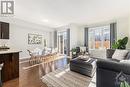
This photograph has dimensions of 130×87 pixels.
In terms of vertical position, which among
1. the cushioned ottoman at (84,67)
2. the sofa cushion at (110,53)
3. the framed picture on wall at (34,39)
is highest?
the framed picture on wall at (34,39)

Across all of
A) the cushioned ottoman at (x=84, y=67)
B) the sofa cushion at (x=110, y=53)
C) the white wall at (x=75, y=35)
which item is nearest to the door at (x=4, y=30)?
the cushioned ottoman at (x=84, y=67)

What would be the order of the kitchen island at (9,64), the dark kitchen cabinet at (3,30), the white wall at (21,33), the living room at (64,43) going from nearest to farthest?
the living room at (64,43), the kitchen island at (9,64), the dark kitchen cabinet at (3,30), the white wall at (21,33)

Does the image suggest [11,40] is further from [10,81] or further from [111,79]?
[111,79]

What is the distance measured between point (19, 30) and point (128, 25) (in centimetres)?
675

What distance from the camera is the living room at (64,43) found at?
9.81ft

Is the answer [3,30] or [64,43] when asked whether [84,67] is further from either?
[64,43]

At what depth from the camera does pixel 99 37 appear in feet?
24.6

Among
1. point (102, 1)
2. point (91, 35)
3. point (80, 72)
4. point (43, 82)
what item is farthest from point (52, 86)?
point (91, 35)

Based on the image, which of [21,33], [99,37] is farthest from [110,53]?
[21,33]

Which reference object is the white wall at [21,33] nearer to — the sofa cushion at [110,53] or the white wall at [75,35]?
the white wall at [75,35]

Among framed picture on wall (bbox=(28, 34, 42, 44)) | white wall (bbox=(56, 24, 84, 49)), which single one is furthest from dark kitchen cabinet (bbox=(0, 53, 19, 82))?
white wall (bbox=(56, 24, 84, 49))

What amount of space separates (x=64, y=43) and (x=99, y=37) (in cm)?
313

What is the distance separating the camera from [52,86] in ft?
9.36

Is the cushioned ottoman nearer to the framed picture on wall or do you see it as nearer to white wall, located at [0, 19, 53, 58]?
white wall, located at [0, 19, 53, 58]
